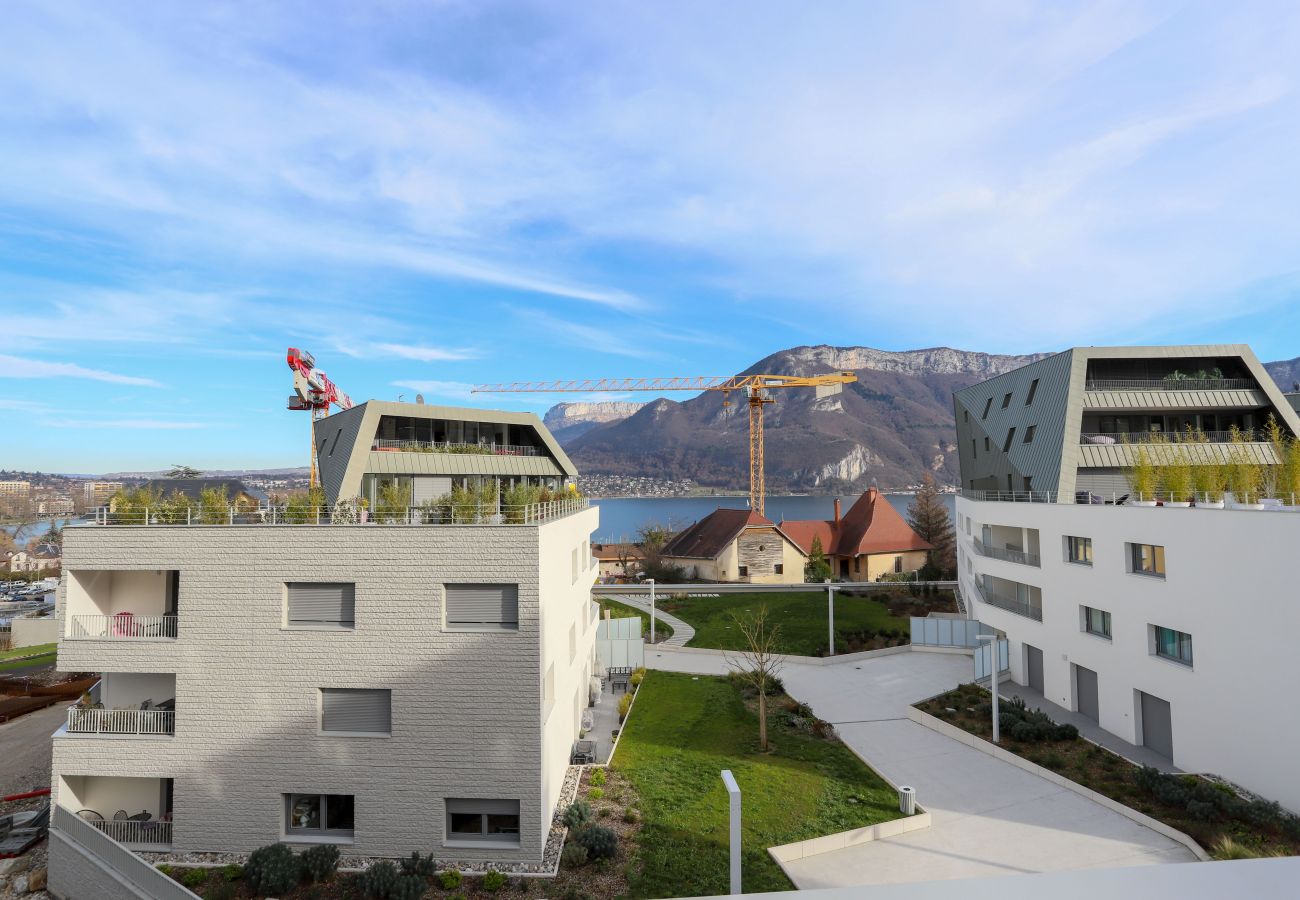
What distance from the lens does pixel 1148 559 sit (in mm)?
20344

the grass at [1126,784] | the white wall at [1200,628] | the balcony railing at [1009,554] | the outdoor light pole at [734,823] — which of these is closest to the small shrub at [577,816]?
the outdoor light pole at [734,823]

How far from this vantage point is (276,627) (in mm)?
15898

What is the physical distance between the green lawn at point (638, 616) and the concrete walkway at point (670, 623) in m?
0.29

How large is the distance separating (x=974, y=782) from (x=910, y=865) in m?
5.05

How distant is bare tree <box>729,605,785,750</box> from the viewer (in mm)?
22188

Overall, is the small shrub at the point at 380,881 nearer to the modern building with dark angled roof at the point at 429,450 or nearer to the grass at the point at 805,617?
the modern building with dark angled roof at the point at 429,450

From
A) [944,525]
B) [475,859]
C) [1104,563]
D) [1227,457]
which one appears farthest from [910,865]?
[944,525]

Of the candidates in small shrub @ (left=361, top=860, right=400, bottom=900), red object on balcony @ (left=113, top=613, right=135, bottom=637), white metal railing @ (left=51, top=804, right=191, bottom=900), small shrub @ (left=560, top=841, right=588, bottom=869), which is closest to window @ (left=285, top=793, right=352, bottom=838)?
small shrub @ (left=361, top=860, right=400, bottom=900)

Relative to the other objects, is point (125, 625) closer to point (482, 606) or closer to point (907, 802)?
point (482, 606)

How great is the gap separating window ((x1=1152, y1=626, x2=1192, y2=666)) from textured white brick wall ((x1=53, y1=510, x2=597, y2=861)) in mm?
16768

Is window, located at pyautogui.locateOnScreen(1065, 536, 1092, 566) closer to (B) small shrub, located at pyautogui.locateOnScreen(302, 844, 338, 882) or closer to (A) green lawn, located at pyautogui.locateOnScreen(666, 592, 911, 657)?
(A) green lawn, located at pyautogui.locateOnScreen(666, 592, 911, 657)

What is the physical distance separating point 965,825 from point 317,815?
1489 cm

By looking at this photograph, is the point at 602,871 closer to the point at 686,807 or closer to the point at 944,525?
the point at 686,807

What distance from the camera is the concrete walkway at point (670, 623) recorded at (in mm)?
36750
